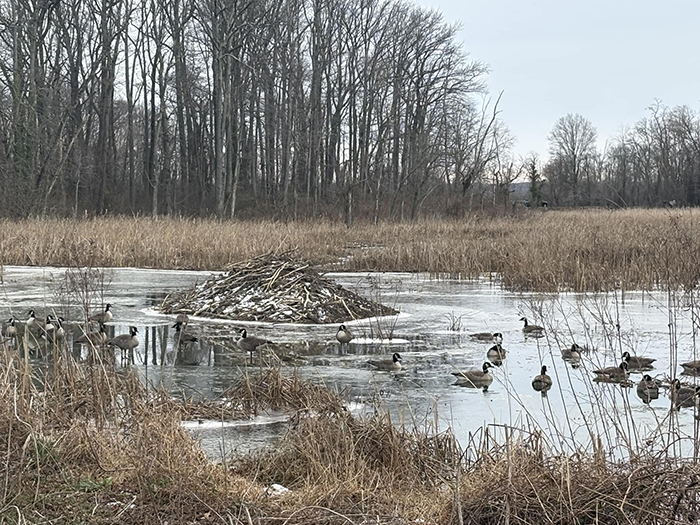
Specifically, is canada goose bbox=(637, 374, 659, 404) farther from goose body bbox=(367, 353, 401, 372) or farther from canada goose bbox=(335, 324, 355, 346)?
canada goose bbox=(335, 324, 355, 346)

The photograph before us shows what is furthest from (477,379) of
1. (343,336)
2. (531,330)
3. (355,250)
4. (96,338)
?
(355,250)

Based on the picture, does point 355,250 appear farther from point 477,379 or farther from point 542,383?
point 542,383

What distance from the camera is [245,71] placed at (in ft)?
134

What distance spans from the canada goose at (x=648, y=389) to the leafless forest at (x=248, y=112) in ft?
78.0

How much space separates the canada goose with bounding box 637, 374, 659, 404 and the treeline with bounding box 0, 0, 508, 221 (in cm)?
2373

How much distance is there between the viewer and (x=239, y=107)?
41000mm

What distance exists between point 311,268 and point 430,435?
6.95 m

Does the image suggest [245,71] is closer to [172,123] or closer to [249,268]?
[172,123]

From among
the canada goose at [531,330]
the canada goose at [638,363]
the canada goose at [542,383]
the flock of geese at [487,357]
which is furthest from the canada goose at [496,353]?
the canada goose at [531,330]

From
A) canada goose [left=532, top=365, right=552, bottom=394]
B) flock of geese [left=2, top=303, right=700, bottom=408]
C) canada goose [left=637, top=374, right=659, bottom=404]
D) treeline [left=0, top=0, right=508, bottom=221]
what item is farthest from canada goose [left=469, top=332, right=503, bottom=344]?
treeline [left=0, top=0, right=508, bottom=221]

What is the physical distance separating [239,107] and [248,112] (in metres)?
2.45

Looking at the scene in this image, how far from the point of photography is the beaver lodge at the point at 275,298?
10.6 meters

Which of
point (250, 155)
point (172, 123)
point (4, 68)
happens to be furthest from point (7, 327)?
point (172, 123)

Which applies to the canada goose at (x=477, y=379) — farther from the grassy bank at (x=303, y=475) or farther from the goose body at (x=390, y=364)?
the grassy bank at (x=303, y=475)
